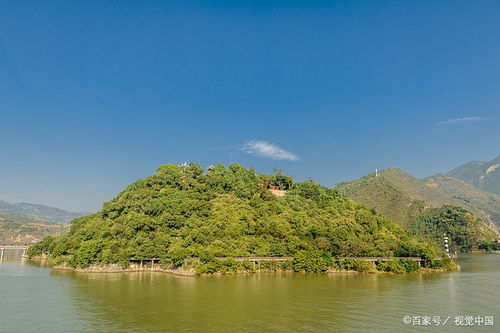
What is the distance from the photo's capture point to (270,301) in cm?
3416

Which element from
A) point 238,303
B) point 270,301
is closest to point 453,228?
point 270,301

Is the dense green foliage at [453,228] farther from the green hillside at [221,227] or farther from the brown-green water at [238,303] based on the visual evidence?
the brown-green water at [238,303]

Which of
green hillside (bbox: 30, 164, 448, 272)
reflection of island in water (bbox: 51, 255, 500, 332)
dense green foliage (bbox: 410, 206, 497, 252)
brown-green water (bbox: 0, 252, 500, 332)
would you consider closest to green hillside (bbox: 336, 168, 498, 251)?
dense green foliage (bbox: 410, 206, 497, 252)

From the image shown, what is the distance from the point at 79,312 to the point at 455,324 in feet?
95.5

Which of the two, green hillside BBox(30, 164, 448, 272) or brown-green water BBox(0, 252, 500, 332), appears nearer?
brown-green water BBox(0, 252, 500, 332)

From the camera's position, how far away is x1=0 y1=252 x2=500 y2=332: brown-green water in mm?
26312

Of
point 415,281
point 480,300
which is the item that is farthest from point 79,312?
point 415,281

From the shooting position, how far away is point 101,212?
234 feet

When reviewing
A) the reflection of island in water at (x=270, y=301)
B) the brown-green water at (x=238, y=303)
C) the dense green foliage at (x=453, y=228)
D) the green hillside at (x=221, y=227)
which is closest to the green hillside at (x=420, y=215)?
the dense green foliage at (x=453, y=228)

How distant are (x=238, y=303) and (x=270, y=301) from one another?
10.1ft

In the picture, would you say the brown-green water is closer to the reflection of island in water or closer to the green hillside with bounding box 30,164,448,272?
the reflection of island in water

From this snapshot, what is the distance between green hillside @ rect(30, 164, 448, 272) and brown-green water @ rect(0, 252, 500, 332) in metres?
5.99

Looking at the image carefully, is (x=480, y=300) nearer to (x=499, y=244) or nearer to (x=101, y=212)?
(x=101, y=212)

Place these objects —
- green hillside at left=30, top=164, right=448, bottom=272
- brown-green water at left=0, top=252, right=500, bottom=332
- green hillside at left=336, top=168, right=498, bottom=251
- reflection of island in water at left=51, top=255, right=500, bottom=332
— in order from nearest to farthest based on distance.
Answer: brown-green water at left=0, top=252, right=500, bottom=332, reflection of island in water at left=51, top=255, right=500, bottom=332, green hillside at left=30, top=164, right=448, bottom=272, green hillside at left=336, top=168, right=498, bottom=251
